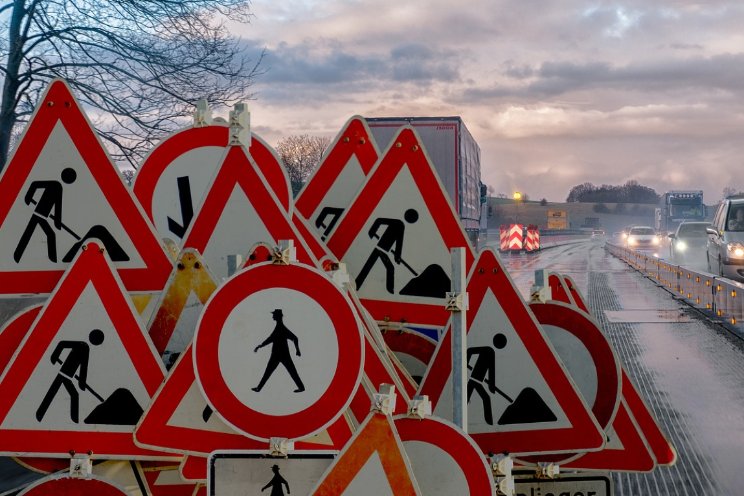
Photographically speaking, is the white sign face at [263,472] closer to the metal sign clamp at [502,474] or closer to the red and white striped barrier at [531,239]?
the metal sign clamp at [502,474]

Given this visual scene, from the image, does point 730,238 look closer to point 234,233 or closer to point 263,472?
point 234,233

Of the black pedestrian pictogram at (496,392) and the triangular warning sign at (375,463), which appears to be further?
the black pedestrian pictogram at (496,392)

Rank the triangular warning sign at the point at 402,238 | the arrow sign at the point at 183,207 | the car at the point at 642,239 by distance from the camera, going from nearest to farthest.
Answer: the triangular warning sign at the point at 402,238 → the arrow sign at the point at 183,207 → the car at the point at 642,239

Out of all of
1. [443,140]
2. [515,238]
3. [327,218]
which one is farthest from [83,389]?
[515,238]

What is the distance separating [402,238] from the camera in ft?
16.4

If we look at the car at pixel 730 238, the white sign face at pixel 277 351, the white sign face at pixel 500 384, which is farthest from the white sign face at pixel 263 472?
the car at pixel 730 238

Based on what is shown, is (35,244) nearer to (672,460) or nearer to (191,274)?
(191,274)

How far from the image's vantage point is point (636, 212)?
19738cm

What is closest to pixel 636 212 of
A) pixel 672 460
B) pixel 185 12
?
pixel 185 12

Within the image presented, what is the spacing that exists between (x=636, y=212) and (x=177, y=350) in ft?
654

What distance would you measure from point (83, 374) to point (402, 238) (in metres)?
1.63

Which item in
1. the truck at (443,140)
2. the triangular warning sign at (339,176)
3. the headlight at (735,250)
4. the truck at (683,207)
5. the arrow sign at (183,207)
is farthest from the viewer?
the truck at (683,207)

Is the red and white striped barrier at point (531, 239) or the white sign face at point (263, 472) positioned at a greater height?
the red and white striped barrier at point (531, 239)

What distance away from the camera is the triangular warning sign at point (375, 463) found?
3.41 m
